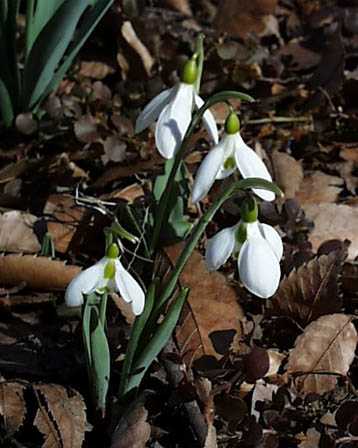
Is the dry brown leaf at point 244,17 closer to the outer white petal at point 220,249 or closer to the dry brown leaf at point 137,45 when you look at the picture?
the dry brown leaf at point 137,45

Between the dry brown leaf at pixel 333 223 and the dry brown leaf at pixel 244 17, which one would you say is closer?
the dry brown leaf at pixel 333 223

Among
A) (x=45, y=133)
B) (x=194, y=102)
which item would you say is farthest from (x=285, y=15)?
(x=194, y=102)

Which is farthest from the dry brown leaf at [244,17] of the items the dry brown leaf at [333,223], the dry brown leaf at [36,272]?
the dry brown leaf at [36,272]

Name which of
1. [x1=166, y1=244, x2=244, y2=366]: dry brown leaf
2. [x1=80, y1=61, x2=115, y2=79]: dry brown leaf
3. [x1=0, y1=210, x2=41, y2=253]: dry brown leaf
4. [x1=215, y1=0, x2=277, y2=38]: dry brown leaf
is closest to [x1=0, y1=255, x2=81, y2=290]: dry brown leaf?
[x1=0, y1=210, x2=41, y2=253]: dry brown leaf

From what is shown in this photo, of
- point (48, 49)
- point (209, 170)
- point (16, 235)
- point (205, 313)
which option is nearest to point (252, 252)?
point (209, 170)

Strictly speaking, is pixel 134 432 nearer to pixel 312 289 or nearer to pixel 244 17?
pixel 312 289

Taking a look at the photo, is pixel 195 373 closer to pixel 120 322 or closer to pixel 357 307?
pixel 120 322
